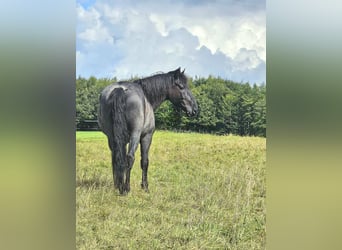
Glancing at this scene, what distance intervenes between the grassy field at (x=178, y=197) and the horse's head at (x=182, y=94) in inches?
8.6

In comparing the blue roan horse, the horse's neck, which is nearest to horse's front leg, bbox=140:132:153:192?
the blue roan horse

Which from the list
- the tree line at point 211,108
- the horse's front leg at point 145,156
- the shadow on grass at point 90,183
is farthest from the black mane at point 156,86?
the shadow on grass at point 90,183

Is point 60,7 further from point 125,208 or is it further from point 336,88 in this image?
point 336,88

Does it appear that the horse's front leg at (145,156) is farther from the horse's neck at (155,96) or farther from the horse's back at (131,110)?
the horse's neck at (155,96)

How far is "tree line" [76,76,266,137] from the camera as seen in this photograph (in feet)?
11.5

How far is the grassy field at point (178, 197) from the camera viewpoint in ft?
11.5

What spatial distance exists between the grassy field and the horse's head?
0.22 meters

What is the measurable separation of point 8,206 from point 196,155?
5.04ft

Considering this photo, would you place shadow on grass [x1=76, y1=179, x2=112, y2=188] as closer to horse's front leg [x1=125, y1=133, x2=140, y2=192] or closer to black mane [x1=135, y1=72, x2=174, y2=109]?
horse's front leg [x1=125, y1=133, x2=140, y2=192]

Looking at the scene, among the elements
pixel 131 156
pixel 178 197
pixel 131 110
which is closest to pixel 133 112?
pixel 131 110

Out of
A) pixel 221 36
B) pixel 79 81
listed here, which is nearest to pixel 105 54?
pixel 79 81

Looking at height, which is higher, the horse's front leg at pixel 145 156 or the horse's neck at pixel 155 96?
the horse's neck at pixel 155 96

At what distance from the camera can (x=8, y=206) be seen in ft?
11.5

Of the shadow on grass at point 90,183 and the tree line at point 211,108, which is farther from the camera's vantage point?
the shadow on grass at point 90,183
